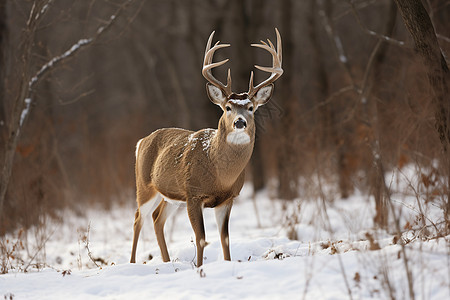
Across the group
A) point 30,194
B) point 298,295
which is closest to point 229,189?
point 298,295

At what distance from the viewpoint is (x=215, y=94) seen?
6.08m

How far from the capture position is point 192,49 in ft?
58.8

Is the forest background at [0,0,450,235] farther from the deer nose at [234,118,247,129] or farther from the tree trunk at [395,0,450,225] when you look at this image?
the deer nose at [234,118,247,129]

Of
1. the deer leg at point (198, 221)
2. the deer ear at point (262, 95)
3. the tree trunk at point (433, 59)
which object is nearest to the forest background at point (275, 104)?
the tree trunk at point (433, 59)

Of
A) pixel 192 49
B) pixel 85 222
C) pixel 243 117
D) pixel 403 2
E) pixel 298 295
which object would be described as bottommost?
pixel 298 295

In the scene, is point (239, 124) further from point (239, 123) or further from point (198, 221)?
point (198, 221)

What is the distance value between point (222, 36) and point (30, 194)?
943 cm

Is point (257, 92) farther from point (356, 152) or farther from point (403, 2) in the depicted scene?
point (356, 152)

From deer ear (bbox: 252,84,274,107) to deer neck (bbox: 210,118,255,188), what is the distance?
37cm

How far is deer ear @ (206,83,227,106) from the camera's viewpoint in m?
6.03

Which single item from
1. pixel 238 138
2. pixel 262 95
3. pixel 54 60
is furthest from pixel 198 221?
pixel 54 60

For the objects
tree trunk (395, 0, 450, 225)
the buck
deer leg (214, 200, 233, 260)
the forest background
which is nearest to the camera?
tree trunk (395, 0, 450, 225)

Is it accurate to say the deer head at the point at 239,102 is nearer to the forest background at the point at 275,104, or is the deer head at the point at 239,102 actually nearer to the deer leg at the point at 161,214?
the forest background at the point at 275,104

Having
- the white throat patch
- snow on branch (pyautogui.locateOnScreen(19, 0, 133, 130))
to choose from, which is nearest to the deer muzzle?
the white throat patch
